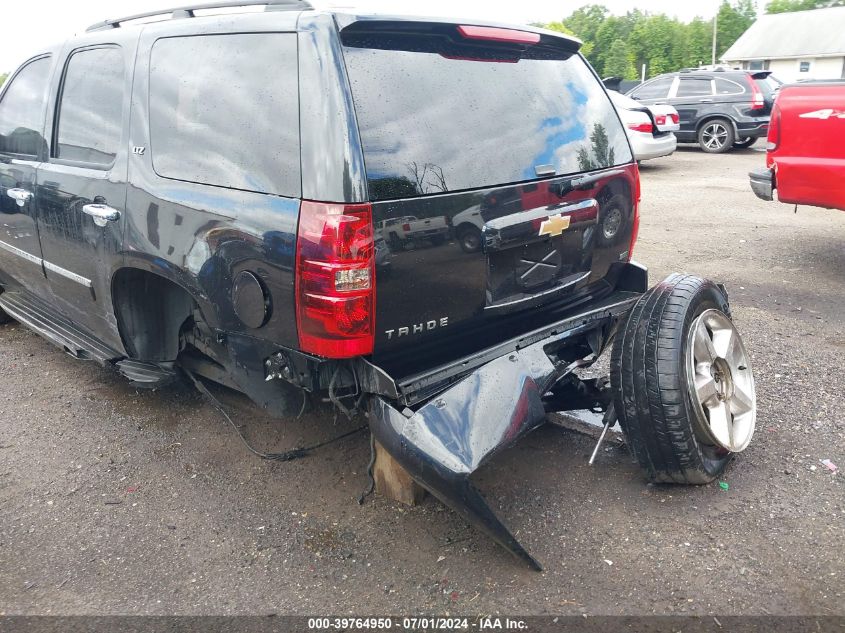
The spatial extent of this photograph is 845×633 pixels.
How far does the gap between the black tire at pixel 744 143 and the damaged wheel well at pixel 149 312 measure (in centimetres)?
1453

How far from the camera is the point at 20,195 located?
13.4ft

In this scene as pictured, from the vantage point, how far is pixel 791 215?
9234 millimetres

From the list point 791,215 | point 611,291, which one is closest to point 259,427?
point 611,291

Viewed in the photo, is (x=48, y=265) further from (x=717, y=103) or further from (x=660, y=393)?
(x=717, y=103)

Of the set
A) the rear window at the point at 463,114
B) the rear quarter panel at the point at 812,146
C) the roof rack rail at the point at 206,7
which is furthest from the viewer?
the rear quarter panel at the point at 812,146

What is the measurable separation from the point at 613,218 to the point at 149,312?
7.62 ft

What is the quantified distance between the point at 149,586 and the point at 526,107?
2.46 m

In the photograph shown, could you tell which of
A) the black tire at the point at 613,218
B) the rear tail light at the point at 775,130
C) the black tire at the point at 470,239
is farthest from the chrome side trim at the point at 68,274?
the rear tail light at the point at 775,130

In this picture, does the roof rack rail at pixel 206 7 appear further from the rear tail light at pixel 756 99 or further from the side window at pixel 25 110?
the rear tail light at pixel 756 99

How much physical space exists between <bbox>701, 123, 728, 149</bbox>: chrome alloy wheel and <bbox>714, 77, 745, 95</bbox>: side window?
0.66 metres

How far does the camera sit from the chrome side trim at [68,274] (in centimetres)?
368

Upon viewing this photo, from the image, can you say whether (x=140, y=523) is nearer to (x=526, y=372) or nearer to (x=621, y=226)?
(x=526, y=372)

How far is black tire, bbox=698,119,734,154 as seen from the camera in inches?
600

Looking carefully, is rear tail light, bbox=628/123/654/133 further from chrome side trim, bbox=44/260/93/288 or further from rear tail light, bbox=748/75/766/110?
chrome side trim, bbox=44/260/93/288
